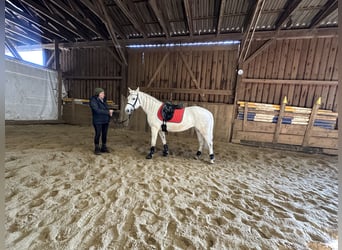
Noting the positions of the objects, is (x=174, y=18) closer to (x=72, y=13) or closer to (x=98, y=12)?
(x=98, y=12)

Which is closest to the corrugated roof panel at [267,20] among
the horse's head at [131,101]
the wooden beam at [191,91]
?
the wooden beam at [191,91]

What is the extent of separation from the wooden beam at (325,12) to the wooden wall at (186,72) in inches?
80.1

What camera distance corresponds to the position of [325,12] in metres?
3.76

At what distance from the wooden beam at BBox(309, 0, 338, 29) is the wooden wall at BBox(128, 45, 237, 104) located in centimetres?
203

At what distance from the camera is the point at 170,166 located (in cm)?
304

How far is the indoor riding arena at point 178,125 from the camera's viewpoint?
1552 millimetres

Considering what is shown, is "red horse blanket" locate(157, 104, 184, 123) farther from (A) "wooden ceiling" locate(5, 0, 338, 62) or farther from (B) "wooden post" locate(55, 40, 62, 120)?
(B) "wooden post" locate(55, 40, 62, 120)

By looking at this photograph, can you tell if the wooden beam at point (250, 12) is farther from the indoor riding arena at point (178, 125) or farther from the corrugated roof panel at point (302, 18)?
the corrugated roof panel at point (302, 18)

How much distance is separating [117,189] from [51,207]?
0.73 meters

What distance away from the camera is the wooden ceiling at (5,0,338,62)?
3.85 m

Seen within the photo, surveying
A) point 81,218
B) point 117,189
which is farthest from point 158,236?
point 117,189

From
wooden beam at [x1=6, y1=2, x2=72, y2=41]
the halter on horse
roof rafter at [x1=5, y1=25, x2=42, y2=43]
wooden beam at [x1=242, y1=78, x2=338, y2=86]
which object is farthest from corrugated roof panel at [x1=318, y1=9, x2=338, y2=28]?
roof rafter at [x1=5, y1=25, x2=42, y2=43]

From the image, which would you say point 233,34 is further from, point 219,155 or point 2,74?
point 2,74

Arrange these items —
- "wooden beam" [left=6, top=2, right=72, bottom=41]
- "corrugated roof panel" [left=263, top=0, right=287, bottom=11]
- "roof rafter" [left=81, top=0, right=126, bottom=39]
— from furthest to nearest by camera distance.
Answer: "wooden beam" [left=6, top=2, right=72, bottom=41] < "roof rafter" [left=81, top=0, right=126, bottom=39] < "corrugated roof panel" [left=263, top=0, right=287, bottom=11]
